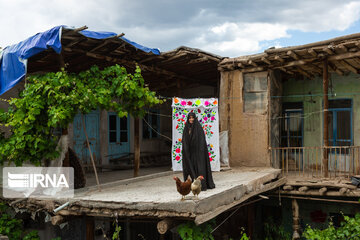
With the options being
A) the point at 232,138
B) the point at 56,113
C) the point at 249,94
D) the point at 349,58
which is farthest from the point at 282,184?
the point at 56,113

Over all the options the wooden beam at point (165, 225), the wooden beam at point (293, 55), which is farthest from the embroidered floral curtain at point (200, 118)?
the wooden beam at point (165, 225)

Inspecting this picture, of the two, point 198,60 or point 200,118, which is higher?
point 198,60

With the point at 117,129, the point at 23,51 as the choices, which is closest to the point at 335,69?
the point at 117,129

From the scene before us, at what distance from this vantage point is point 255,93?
1009 centimetres

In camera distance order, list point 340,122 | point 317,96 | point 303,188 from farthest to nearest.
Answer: point 317,96 → point 340,122 → point 303,188

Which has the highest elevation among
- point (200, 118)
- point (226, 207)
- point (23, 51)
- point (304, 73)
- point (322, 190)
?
point (304, 73)

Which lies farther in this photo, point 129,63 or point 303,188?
point 129,63

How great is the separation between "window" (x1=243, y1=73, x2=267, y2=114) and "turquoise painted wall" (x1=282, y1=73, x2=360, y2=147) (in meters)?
0.82

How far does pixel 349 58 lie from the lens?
8.36m

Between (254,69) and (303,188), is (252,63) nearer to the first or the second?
(254,69)

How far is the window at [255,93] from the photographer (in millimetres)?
Answer: 9969

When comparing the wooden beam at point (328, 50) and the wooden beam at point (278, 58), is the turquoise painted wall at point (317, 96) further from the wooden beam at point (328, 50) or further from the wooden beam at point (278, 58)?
the wooden beam at point (328, 50)

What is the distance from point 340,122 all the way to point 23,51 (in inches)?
340

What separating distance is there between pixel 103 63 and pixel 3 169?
10.7ft
